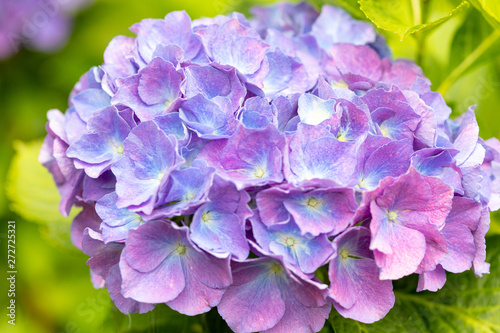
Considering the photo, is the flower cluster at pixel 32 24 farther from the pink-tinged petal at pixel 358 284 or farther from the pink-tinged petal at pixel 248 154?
the pink-tinged petal at pixel 358 284

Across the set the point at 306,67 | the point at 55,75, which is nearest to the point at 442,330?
the point at 306,67

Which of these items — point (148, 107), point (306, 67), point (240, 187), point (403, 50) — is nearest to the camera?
point (240, 187)

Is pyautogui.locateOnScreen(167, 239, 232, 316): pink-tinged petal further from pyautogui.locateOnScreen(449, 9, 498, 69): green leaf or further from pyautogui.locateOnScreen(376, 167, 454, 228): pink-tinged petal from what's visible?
pyautogui.locateOnScreen(449, 9, 498, 69): green leaf

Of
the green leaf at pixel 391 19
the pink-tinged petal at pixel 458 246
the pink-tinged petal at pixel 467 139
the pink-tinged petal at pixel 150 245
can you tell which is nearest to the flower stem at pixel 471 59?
the green leaf at pixel 391 19

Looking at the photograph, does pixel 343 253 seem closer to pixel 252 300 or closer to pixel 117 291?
pixel 252 300

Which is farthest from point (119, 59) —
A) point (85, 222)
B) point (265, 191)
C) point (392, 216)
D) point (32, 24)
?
point (32, 24)

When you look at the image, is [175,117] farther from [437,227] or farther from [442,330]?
[442,330]

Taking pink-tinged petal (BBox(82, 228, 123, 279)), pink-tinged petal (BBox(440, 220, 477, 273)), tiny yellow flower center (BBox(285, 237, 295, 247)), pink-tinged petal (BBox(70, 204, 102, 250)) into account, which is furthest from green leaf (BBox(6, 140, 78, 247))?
pink-tinged petal (BBox(440, 220, 477, 273))
